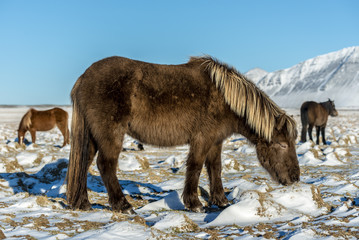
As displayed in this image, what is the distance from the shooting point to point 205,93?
4852 mm

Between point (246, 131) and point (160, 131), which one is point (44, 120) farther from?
point (246, 131)

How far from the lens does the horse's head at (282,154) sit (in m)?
5.12

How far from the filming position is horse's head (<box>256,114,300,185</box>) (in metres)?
5.12

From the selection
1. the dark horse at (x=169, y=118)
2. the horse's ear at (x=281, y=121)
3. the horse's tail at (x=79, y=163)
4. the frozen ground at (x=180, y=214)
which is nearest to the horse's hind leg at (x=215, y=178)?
the dark horse at (x=169, y=118)

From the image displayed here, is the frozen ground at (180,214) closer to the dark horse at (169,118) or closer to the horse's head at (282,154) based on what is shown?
the horse's head at (282,154)

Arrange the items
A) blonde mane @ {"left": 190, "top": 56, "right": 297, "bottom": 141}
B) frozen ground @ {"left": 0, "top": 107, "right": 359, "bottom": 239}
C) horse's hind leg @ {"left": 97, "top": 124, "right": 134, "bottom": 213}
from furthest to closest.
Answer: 1. blonde mane @ {"left": 190, "top": 56, "right": 297, "bottom": 141}
2. horse's hind leg @ {"left": 97, "top": 124, "right": 134, "bottom": 213}
3. frozen ground @ {"left": 0, "top": 107, "right": 359, "bottom": 239}

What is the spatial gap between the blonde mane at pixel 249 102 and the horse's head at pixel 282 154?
0.11 feet

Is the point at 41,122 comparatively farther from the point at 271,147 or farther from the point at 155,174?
the point at 271,147

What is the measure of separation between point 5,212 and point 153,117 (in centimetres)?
218

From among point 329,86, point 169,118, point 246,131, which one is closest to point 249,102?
point 246,131

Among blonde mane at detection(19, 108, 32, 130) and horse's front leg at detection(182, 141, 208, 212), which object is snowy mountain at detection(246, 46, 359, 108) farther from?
horse's front leg at detection(182, 141, 208, 212)

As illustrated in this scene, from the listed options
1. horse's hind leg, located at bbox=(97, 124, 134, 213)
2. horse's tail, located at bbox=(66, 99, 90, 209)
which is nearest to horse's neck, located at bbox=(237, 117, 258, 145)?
horse's hind leg, located at bbox=(97, 124, 134, 213)

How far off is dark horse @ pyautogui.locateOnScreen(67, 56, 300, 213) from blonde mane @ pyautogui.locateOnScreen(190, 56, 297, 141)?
0.01 m

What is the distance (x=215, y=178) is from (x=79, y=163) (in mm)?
2072
